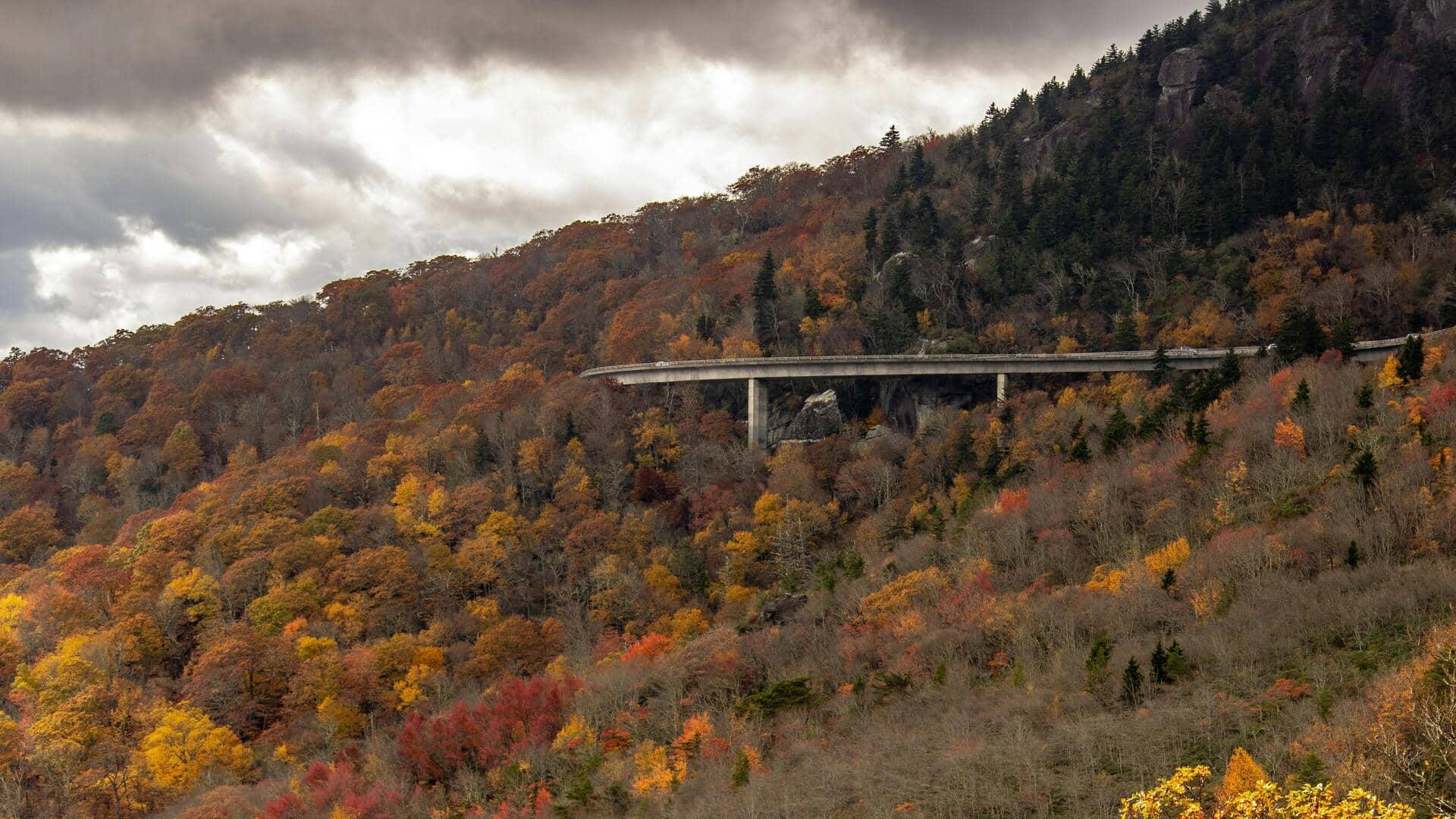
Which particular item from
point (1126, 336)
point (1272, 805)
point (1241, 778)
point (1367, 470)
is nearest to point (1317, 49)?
point (1126, 336)

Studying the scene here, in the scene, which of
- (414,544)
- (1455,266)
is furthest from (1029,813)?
(1455,266)

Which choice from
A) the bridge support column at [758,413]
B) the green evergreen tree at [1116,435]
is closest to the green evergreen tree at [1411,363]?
the green evergreen tree at [1116,435]

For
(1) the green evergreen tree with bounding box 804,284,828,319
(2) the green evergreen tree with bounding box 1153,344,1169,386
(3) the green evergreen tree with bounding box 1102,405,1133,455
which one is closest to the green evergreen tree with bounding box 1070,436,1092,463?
(3) the green evergreen tree with bounding box 1102,405,1133,455

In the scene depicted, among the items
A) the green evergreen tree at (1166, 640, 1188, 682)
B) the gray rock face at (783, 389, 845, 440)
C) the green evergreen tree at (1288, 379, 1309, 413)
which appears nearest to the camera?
the green evergreen tree at (1166, 640, 1188, 682)

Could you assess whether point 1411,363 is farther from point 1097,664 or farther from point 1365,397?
point 1097,664

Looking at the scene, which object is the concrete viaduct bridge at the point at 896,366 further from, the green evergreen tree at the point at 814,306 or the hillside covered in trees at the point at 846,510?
the green evergreen tree at the point at 814,306

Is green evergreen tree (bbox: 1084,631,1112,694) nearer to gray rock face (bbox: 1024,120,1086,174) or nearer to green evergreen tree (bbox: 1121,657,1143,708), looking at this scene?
green evergreen tree (bbox: 1121,657,1143,708)
